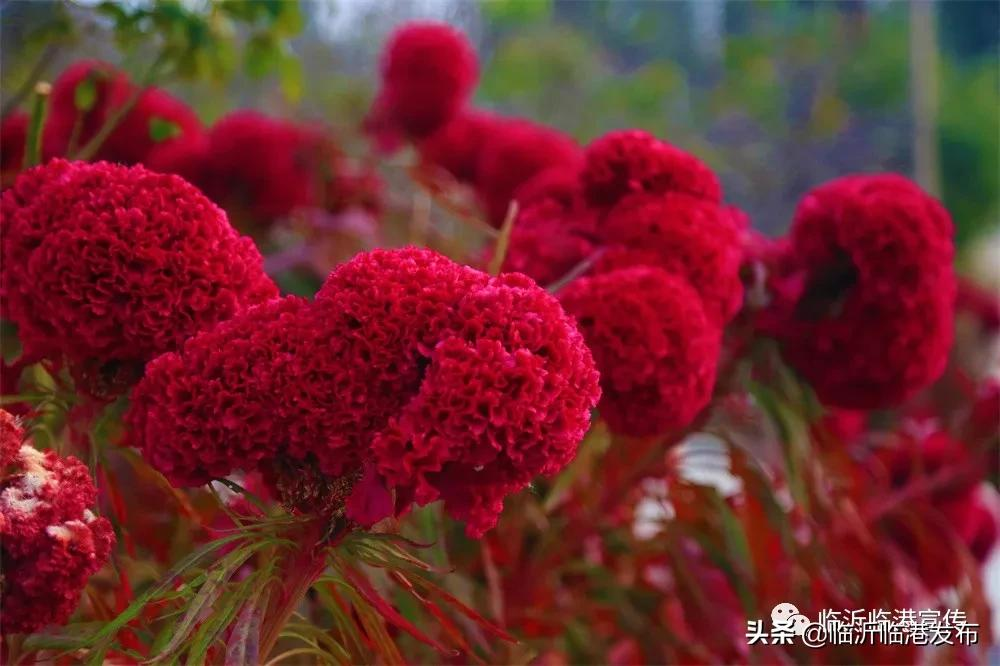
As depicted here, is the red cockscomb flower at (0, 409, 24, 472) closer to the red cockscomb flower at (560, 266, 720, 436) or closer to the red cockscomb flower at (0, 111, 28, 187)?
the red cockscomb flower at (560, 266, 720, 436)

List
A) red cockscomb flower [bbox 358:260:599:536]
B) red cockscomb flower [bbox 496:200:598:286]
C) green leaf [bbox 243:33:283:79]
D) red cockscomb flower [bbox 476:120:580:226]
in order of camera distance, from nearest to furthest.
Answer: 1. red cockscomb flower [bbox 358:260:599:536]
2. red cockscomb flower [bbox 496:200:598:286]
3. green leaf [bbox 243:33:283:79]
4. red cockscomb flower [bbox 476:120:580:226]

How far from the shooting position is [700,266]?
0.56 meters

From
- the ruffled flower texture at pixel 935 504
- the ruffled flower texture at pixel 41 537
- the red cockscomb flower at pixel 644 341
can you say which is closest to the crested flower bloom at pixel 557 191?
the red cockscomb flower at pixel 644 341

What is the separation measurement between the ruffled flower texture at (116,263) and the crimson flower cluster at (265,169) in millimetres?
508

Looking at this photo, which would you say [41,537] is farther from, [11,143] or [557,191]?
[11,143]

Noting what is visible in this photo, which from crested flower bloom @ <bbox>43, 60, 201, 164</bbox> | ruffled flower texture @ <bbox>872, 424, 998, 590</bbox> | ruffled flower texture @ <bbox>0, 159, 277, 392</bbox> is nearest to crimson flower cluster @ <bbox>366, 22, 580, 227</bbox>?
crested flower bloom @ <bbox>43, 60, 201, 164</bbox>

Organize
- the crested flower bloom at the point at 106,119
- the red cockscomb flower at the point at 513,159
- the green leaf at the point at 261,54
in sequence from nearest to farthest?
the green leaf at the point at 261,54, the crested flower bloom at the point at 106,119, the red cockscomb flower at the point at 513,159

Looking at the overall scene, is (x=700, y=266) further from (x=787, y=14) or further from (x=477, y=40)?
(x=787, y=14)

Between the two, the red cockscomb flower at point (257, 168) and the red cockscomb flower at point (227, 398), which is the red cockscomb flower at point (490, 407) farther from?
the red cockscomb flower at point (257, 168)

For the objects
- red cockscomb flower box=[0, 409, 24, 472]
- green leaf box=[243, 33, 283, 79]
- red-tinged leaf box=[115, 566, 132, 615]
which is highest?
green leaf box=[243, 33, 283, 79]

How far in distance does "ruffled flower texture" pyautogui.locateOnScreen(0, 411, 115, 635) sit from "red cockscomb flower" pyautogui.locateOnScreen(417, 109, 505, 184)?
727 millimetres

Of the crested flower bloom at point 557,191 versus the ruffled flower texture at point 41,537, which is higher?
the crested flower bloom at point 557,191

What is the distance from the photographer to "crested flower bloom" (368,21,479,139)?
3.29 feet

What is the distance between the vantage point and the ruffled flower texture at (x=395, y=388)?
359 millimetres
